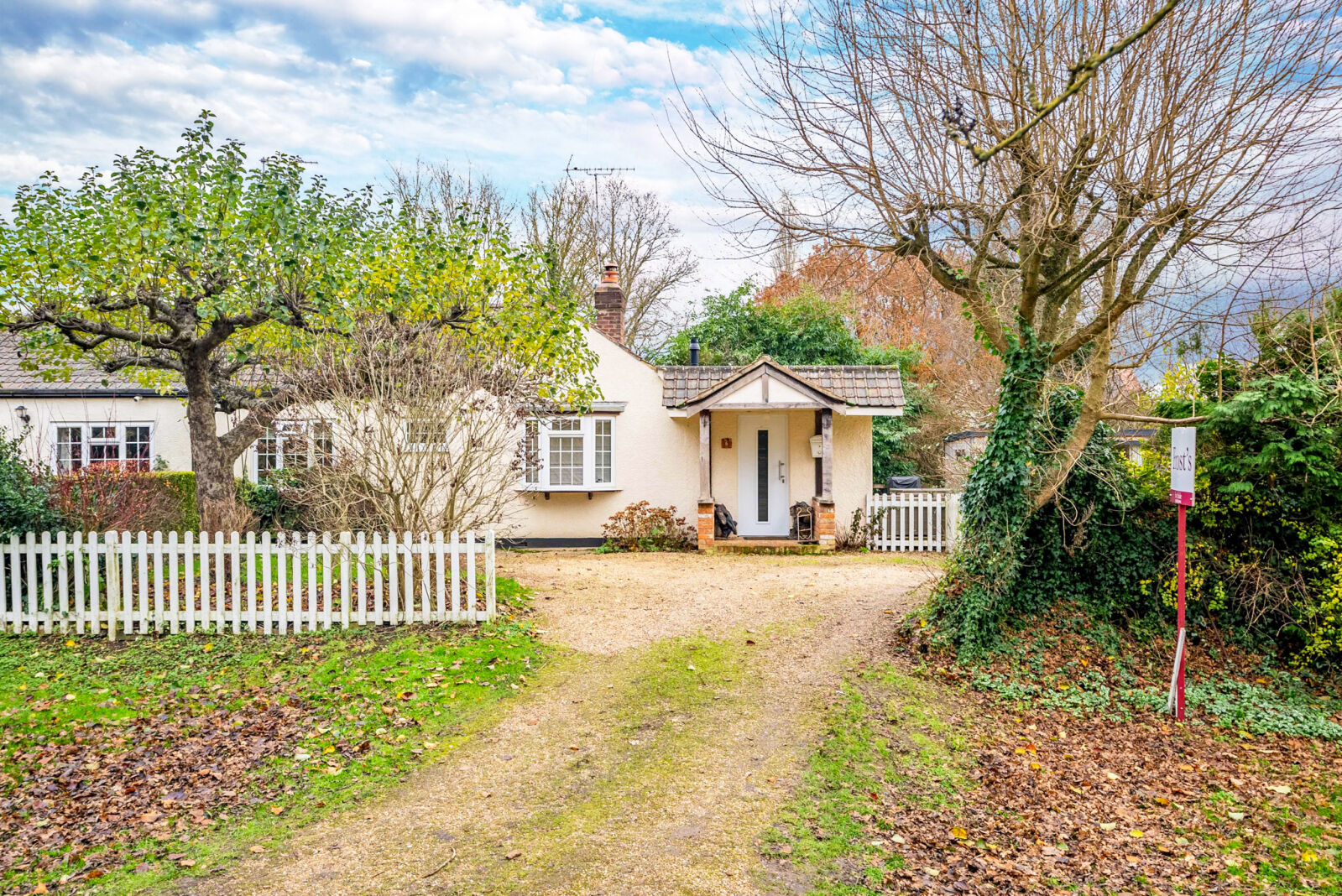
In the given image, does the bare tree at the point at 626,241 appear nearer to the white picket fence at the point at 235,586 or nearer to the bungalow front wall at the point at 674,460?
the bungalow front wall at the point at 674,460

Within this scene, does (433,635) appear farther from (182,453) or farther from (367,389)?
(182,453)

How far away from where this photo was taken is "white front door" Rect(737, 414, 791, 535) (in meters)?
16.2

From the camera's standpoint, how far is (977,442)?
17.9 meters

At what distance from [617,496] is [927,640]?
9.07 m

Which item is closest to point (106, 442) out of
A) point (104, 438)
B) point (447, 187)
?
point (104, 438)

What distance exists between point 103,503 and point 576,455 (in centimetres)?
810

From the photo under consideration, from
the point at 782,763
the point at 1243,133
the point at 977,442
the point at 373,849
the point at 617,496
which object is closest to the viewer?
the point at 373,849

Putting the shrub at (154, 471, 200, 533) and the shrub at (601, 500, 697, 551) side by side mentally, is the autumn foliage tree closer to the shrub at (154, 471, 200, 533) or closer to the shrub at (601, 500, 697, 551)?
the shrub at (601, 500, 697, 551)

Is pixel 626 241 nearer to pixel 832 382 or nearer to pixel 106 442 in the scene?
pixel 832 382

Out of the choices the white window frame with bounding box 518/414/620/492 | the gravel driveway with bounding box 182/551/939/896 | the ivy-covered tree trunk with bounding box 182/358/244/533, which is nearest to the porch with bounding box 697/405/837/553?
the white window frame with bounding box 518/414/620/492

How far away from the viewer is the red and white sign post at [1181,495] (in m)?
6.54

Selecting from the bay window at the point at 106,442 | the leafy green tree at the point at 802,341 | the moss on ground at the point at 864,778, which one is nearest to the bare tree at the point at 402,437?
the moss on ground at the point at 864,778

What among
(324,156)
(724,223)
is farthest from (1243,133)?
(324,156)

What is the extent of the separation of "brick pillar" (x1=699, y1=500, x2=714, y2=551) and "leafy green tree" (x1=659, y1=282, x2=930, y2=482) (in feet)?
17.6
